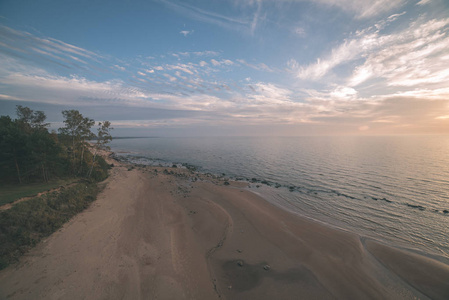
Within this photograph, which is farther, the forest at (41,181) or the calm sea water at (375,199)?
the calm sea water at (375,199)

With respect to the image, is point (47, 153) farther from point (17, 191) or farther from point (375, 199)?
point (375, 199)

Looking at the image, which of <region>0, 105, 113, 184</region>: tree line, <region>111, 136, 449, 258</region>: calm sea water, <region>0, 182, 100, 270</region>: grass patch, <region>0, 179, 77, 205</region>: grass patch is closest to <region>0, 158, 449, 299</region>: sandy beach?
<region>0, 182, 100, 270</region>: grass patch

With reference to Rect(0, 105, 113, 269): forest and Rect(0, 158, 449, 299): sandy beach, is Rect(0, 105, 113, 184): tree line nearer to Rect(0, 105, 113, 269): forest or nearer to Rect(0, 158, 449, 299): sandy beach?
Rect(0, 105, 113, 269): forest

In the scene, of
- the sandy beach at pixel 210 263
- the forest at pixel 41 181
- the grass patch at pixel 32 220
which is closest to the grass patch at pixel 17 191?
the forest at pixel 41 181

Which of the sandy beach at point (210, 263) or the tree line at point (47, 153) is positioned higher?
the tree line at point (47, 153)

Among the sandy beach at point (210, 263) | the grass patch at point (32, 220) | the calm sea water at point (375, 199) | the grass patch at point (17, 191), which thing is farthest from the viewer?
the calm sea water at point (375, 199)

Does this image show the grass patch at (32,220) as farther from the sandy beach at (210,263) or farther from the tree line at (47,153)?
the tree line at (47,153)

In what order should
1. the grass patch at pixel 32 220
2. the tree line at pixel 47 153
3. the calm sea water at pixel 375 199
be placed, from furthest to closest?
1. the tree line at pixel 47 153
2. the calm sea water at pixel 375 199
3. the grass patch at pixel 32 220
